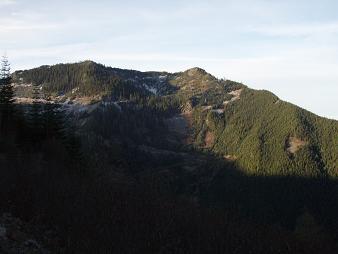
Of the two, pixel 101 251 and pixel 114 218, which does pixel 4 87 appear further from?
pixel 101 251

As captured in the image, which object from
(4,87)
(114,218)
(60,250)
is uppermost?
(4,87)

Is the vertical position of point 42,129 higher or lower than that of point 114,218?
higher

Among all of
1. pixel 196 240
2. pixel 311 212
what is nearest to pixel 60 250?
pixel 196 240

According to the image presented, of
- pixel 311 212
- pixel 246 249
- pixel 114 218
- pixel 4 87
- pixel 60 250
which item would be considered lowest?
pixel 311 212

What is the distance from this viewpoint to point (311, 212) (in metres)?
197

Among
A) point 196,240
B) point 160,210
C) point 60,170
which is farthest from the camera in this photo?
point 160,210

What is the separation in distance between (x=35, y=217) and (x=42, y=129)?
117 ft

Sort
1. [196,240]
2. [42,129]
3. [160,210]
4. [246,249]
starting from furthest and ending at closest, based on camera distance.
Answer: [42,129], [160,210], [246,249], [196,240]

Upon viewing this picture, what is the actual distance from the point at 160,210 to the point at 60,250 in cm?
3457

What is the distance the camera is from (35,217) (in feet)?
93.3

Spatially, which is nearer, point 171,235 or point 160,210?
point 171,235

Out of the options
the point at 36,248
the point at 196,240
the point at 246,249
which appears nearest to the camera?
the point at 36,248

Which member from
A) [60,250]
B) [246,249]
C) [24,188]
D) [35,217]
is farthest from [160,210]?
[60,250]

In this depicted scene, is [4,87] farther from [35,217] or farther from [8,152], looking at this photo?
[35,217]
